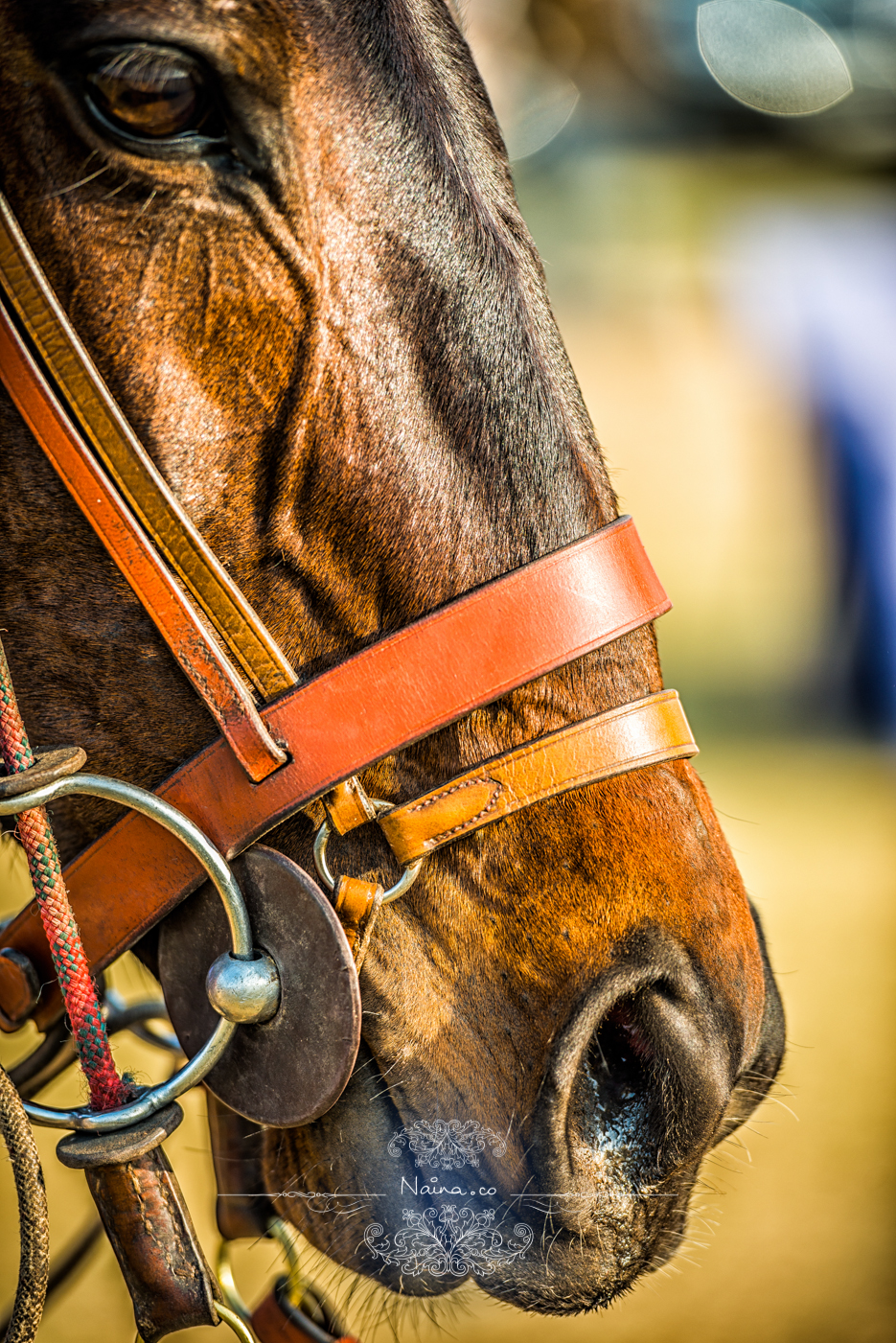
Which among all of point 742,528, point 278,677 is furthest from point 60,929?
point 742,528

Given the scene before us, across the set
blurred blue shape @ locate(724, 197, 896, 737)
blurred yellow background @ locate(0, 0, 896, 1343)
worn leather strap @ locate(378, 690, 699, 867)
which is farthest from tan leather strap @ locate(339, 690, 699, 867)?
blurred blue shape @ locate(724, 197, 896, 737)

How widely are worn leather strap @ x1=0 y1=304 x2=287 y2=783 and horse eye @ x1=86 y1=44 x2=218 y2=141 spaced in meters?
0.14

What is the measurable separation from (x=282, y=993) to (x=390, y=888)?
0.34 feet

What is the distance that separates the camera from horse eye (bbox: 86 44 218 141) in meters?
0.54

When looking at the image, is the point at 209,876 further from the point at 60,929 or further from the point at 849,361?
the point at 849,361

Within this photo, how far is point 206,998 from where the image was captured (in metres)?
0.68

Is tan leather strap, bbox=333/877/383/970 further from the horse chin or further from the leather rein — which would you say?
the horse chin

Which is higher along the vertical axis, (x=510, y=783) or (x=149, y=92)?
(x=149, y=92)

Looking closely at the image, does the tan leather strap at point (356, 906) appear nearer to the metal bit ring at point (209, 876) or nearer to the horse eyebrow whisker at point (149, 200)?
the metal bit ring at point (209, 876)

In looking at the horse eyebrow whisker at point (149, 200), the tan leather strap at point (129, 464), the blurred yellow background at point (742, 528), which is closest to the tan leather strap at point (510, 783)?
the tan leather strap at point (129, 464)

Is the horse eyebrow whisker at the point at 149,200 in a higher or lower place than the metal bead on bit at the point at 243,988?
higher

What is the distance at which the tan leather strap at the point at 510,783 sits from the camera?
63cm

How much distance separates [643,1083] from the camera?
2.25ft

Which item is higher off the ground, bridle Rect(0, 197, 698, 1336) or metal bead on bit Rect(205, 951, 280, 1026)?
bridle Rect(0, 197, 698, 1336)
